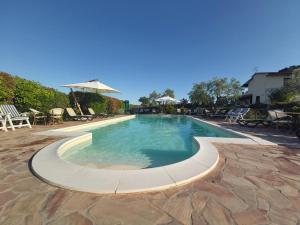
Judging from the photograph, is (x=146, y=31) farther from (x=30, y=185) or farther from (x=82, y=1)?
(x=30, y=185)

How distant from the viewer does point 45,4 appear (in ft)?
29.7

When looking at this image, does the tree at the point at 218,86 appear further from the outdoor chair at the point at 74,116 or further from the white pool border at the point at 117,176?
the white pool border at the point at 117,176

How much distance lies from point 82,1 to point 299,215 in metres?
13.1

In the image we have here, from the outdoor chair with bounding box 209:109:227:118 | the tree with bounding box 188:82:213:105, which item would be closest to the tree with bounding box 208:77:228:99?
the tree with bounding box 188:82:213:105

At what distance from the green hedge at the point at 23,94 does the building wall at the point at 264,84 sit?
88.2ft

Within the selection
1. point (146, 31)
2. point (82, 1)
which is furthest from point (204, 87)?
point (82, 1)

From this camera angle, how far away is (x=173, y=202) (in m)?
1.82

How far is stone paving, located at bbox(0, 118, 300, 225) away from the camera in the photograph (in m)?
1.53

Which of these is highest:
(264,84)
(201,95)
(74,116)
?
(264,84)

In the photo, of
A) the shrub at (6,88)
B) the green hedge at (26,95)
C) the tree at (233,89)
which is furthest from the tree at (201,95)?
the shrub at (6,88)

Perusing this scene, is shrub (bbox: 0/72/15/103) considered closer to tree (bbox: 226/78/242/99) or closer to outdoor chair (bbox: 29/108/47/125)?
outdoor chair (bbox: 29/108/47/125)

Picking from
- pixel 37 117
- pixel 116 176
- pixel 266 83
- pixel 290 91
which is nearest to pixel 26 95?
pixel 37 117

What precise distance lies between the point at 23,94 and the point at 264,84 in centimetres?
2949

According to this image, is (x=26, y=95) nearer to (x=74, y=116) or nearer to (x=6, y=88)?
(x=6, y=88)
